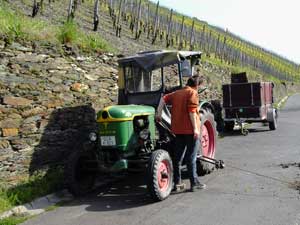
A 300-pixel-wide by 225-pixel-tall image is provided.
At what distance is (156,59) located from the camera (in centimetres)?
832

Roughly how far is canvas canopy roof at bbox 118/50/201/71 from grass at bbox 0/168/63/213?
8.47 feet

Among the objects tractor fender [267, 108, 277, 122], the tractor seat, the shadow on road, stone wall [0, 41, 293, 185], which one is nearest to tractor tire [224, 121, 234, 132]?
tractor fender [267, 108, 277, 122]

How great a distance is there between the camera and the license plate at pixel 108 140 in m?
7.03

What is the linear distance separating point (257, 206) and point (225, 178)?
1.91 meters

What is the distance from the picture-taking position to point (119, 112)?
701 cm

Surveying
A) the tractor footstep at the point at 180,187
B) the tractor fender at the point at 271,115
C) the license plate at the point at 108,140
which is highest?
the tractor fender at the point at 271,115

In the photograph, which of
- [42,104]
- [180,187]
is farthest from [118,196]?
[42,104]

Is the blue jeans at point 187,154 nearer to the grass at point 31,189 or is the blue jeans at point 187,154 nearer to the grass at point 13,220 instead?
the grass at point 31,189

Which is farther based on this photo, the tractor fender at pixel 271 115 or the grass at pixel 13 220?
the tractor fender at pixel 271 115

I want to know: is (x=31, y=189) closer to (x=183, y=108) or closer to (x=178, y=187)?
(x=178, y=187)

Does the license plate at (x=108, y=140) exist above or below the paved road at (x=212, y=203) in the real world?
above

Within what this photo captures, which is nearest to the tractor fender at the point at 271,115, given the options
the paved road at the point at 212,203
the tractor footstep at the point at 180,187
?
the paved road at the point at 212,203

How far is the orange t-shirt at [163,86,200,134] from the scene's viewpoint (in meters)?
7.20

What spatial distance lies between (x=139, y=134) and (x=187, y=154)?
35.8 inches
